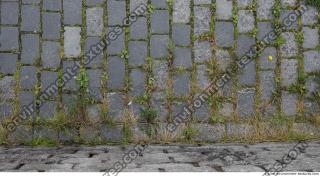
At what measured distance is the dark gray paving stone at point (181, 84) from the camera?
5.73 meters

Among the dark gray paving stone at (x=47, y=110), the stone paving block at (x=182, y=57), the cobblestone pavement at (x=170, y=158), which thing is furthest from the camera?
the stone paving block at (x=182, y=57)

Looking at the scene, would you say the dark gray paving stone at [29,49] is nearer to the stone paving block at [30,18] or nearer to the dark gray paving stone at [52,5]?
the stone paving block at [30,18]

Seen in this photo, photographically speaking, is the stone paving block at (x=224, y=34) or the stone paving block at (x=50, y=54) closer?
the stone paving block at (x=50, y=54)

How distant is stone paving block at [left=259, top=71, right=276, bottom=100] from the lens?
5773 millimetres

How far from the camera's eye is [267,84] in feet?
19.0

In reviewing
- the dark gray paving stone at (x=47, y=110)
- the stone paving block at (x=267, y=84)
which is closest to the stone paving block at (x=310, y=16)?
the stone paving block at (x=267, y=84)

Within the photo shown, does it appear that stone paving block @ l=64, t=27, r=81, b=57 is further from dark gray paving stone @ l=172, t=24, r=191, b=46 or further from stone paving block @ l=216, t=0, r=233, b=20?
stone paving block @ l=216, t=0, r=233, b=20

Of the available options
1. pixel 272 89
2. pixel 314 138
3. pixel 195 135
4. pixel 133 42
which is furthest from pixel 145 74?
pixel 314 138

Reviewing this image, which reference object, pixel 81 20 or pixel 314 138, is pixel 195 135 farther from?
pixel 81 20

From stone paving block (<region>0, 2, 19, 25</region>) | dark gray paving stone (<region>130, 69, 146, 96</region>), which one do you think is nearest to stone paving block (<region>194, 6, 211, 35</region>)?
dark gray paving stone (<region>130, 69, 146, 96</region>)

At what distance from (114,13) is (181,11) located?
808mm

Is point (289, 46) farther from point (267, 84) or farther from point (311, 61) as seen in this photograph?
point (267, 84)

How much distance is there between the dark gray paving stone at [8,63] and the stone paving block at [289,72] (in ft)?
10.5

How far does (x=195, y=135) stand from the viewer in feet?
18.6
